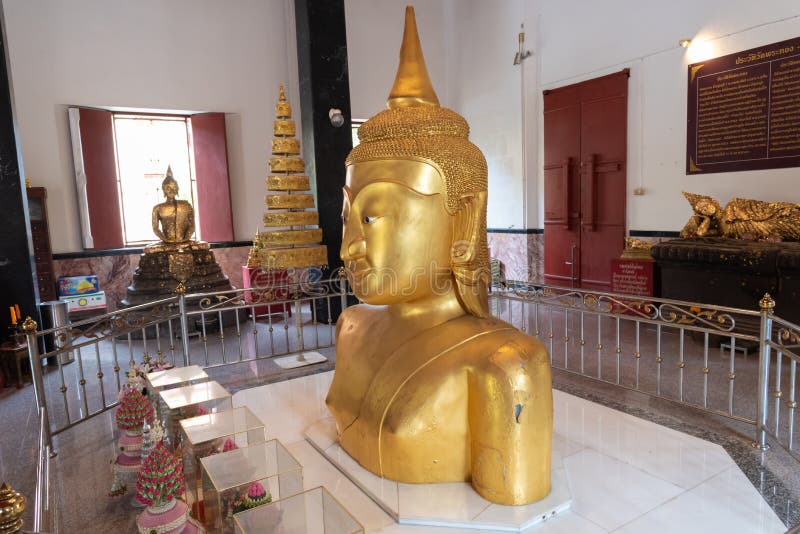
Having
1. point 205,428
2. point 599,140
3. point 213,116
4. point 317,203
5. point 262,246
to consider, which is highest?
point 213,116

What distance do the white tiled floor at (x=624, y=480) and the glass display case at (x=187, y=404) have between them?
54cm

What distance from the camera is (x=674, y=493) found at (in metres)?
2.56

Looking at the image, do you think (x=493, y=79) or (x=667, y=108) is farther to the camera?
(x=493, y=79)

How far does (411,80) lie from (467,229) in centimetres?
84

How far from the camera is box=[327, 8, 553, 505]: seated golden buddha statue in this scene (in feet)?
7.55

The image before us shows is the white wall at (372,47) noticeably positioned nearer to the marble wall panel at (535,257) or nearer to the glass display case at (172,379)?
the marble wall panel at (535,257)

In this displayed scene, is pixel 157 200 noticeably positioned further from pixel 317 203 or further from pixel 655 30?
pixel 655 30

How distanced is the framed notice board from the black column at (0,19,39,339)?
7.44m

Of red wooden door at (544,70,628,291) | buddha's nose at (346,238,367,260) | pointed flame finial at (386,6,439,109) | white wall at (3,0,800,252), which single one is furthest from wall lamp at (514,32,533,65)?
buddha's nose at (346,238,367,260)

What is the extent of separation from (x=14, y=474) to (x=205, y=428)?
5.51 feet

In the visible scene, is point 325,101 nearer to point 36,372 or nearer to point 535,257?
point 535,257

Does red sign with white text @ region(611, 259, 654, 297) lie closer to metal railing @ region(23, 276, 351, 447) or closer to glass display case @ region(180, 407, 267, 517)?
metal railing @ region(23, 276, 351, 447)

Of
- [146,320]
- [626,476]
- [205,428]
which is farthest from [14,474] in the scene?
[626,476]

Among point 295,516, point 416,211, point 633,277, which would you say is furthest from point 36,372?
point 633,277
